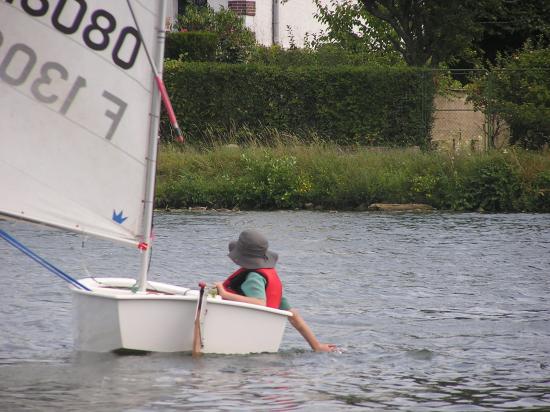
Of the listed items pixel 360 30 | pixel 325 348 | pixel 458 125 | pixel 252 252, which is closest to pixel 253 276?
pixel 252 252

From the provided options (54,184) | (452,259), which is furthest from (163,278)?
(54,184)

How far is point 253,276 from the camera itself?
1146cm

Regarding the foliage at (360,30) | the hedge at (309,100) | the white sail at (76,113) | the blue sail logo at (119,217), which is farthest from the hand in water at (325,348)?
the foliage at (360,30)

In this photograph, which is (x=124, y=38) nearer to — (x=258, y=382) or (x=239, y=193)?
(x=258, y=382)

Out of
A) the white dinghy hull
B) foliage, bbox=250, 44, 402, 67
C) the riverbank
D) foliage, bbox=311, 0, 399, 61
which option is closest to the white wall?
foliage, bbox=311, 0, 399, 61

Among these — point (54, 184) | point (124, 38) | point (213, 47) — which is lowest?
point (54, 184)

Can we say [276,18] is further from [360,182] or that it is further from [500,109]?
[360,182]

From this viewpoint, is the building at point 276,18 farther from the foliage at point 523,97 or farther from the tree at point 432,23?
the foliage at point 523,97

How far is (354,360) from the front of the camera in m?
12.1

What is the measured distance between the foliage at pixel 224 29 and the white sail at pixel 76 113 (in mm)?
23847

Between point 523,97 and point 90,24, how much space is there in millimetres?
19832

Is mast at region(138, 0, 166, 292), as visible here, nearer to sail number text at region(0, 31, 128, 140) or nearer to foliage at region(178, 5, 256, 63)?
sail number text at region(0, 31, 128, 140)

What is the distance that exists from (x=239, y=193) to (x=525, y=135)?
662 centimetres

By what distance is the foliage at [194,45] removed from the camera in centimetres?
3347
